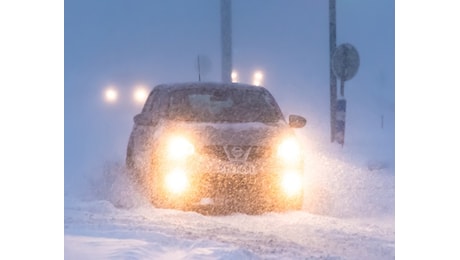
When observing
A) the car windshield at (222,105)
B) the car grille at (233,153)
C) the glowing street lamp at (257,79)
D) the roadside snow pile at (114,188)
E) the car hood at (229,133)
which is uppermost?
the glowing street lamp at (257,79)

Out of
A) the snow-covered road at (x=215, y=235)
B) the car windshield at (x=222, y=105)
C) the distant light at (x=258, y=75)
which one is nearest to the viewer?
the snow-covered road at (x=215, y=235)

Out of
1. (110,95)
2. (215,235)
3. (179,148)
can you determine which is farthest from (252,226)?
(110,95)

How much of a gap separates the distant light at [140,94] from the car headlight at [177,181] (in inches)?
19.3

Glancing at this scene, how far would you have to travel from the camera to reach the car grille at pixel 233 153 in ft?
13.9

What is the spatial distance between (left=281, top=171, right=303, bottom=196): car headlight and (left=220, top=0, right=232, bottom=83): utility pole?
2.32 feet

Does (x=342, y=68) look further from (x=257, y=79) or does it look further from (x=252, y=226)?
(x=252, y=226)

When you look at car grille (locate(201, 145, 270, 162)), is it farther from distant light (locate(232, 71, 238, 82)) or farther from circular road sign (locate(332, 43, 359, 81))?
circular road sign (locate(332, 43, 359, 81))

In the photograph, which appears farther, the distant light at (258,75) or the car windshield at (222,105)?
the distant light at (258,75)

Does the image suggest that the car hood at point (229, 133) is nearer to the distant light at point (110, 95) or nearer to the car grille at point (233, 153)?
the car grille at point (233, 153)

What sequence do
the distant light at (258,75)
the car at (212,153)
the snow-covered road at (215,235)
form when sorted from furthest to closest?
the distant light at (258,75)
the car at (212,153)
the snow-covered road at (215,235)

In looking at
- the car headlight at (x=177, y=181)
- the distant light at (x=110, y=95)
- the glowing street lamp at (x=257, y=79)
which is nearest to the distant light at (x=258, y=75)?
the glowing street lamp at (x=257, y=79)

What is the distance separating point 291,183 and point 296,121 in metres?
0.43
